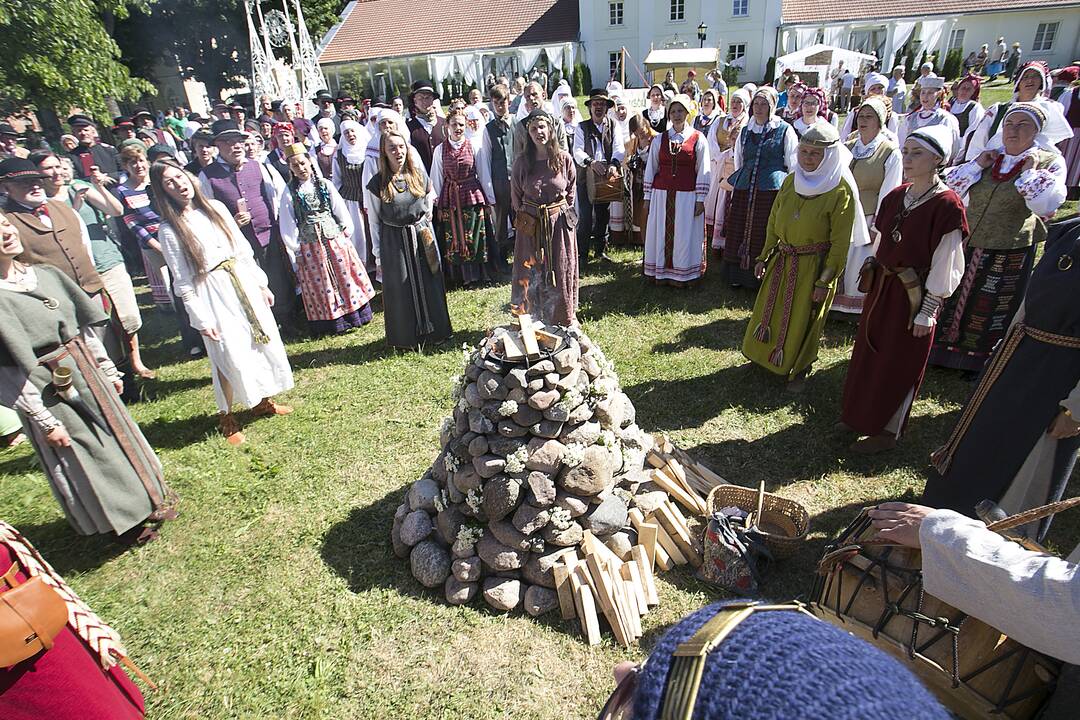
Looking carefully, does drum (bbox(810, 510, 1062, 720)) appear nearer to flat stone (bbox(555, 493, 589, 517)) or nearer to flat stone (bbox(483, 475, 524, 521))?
flat stone (bbox(555, 493, 589, 517))

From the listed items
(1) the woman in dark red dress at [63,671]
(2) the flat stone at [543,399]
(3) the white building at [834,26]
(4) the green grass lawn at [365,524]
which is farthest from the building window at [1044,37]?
(1) the woman in dark red dress at [63,671]

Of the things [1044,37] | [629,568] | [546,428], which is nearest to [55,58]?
[546,428]

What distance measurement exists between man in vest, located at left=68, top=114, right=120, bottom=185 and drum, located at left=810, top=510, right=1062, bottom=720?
8.58 meters

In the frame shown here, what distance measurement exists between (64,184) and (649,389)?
5.95 metres

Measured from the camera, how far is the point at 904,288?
12.7 feet

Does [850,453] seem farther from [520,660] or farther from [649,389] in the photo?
[520,660]

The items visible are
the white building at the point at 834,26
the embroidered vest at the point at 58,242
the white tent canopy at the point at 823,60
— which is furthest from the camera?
the white building at the point at 834,26

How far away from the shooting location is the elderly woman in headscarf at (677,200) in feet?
22.4

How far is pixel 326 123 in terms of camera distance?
9453mm

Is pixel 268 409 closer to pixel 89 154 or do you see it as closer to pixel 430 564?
pixel 430 564

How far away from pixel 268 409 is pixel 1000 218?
254 inches

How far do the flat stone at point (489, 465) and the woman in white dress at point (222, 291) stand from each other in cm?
261

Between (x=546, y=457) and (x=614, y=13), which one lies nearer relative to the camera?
(x=546, y=457)

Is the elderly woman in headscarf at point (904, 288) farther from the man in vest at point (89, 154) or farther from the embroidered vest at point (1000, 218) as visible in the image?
the man in vest at point (89, 154)
